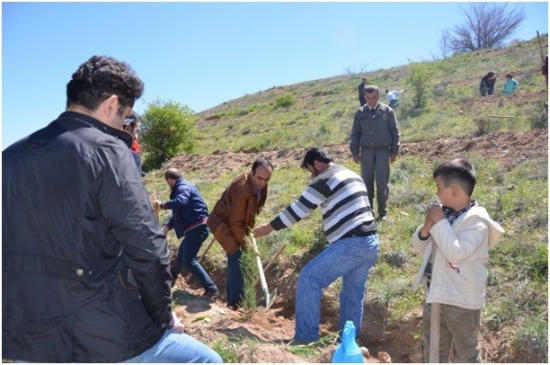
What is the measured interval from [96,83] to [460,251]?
2.16 m

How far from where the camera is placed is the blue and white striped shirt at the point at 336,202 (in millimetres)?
4305

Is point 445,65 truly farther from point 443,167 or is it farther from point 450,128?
point 443,167

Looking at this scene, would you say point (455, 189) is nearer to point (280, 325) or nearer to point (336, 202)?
point (336, 202)

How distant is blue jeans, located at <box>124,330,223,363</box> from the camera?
203 centimetres

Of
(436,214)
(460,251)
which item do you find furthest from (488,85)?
(460,251)

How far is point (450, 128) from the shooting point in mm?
12680

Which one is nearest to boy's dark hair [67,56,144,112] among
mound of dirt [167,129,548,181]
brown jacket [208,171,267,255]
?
brown jacket [208,171,267,255]

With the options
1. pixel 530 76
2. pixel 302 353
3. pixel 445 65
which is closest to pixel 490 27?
pixel 445 65

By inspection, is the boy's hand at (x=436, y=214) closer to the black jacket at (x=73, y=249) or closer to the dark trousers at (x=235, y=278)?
the black jacket at (x=73, y=249)

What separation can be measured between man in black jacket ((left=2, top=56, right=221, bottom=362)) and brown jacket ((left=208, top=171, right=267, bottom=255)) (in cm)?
318

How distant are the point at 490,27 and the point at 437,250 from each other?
179 ft

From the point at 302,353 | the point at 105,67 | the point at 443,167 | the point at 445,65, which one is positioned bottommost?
the point at 302,353

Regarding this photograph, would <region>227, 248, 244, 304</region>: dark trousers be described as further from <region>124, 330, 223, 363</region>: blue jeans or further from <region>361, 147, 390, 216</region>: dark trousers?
<region>124, 330, 223, 363</region>: blue jeans

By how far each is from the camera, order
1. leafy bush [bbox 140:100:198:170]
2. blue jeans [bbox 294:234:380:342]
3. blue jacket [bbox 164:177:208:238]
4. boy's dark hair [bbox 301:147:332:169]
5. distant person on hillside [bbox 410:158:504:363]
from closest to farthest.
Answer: distant person on hillside [bbox 410:158:504:363] < blue jeans [bbox 294:234:380:342] < boy's dark hair [bbox 301:147:332:169] < blue jacket [bbox 164:177:208:238] < leafy bush [bbox 140:100:198:170]
